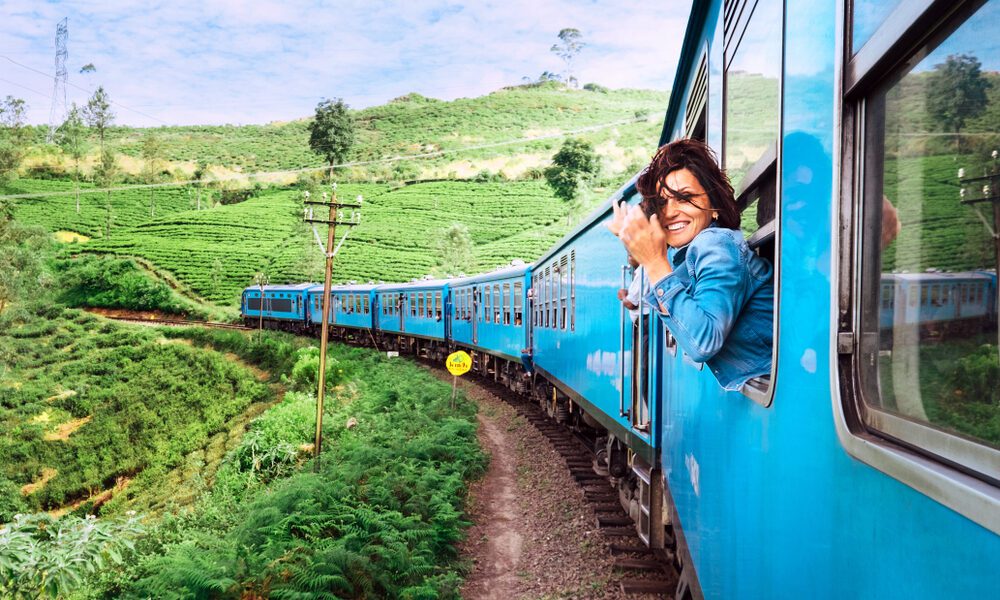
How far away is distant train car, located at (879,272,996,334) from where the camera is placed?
88 cm

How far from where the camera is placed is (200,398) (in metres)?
33.1

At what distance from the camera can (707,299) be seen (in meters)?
1.93

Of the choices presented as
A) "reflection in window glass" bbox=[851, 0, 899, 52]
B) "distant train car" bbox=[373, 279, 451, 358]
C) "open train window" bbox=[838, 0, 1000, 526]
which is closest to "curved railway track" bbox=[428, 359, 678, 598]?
"open train window" bbox=[838, 0, 1000, 526]

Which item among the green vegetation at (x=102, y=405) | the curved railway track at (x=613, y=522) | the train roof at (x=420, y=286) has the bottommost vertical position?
the green vegetation at (x=102, y=405)

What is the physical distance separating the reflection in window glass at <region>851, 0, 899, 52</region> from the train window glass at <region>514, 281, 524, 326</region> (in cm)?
1327

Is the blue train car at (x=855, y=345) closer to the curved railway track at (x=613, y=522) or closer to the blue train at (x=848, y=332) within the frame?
the blue train at (x=848, y=332)

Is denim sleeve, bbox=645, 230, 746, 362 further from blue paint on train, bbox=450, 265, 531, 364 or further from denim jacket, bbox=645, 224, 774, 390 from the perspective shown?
blue paint on train, bbox=450, 265, 531, 364

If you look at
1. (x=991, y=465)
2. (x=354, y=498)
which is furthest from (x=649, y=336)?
(x=354, y=498)

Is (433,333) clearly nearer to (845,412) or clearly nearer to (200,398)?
(200,398)

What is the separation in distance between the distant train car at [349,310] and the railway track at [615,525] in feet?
66.6

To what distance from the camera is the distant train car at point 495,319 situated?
1484cm

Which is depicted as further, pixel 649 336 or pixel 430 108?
pixel 430 108

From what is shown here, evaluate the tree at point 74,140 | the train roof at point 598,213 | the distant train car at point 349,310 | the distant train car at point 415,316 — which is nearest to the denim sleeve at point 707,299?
the train roof at point 598,213

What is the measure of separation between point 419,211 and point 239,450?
64.0 metres
